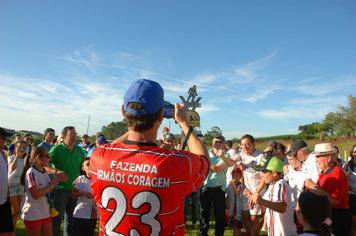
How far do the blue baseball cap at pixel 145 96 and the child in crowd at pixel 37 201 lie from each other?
321 cm

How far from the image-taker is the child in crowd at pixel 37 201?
3.95 meters

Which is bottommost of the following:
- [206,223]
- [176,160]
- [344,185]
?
[206,223]

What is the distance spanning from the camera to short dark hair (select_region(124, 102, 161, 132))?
1.65 meters

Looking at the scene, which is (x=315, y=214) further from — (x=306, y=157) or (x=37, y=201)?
(x=37, y=201)

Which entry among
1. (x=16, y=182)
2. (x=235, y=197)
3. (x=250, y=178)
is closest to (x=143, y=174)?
(x=250, y=178)

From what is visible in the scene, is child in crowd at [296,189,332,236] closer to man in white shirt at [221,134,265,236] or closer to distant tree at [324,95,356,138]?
man in white shirt at [221,134,265,236]

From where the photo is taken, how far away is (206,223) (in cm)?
558

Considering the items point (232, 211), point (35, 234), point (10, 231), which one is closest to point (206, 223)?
point (232, 211)

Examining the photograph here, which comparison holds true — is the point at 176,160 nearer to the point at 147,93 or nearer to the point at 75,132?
the point at 147,93

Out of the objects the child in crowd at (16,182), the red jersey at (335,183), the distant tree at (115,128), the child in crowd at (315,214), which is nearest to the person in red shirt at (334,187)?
the red jersey at (335,183)

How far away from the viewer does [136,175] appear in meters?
1.53

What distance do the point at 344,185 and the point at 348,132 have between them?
44534 mm

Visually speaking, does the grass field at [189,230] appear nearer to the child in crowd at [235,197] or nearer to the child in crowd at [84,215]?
the child in crowd at [235,197]

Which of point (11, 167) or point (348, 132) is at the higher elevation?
point (348, 132)
